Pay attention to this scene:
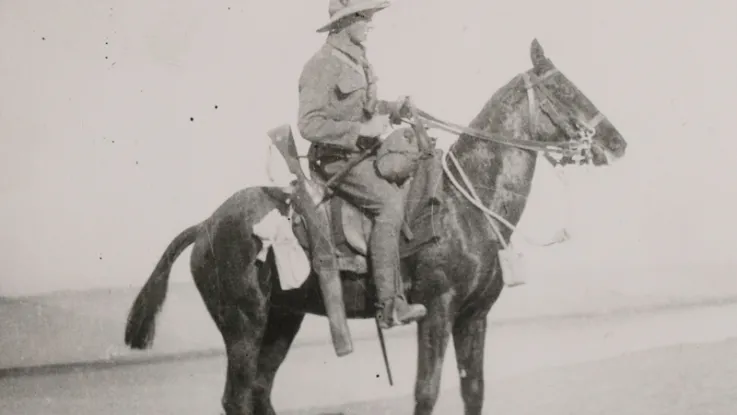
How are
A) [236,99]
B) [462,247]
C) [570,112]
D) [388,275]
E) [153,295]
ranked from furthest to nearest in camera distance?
1. [236,99]
2. [153,295]
3. [570,112]
4. [462,247]
5. [388,275]

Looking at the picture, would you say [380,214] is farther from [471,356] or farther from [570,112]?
[570,112]

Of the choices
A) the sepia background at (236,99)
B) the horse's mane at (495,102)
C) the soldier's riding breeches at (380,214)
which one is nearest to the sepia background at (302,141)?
the sepia background at (236,99)

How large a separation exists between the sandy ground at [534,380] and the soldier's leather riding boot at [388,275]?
1236 millimetres

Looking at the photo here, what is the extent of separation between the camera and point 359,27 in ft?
14.0

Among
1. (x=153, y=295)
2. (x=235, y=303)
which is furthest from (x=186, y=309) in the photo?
(x=235, y=303)

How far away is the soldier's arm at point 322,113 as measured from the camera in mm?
4129

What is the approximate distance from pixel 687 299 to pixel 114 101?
12.3 ft

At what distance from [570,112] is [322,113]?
4.28 feet

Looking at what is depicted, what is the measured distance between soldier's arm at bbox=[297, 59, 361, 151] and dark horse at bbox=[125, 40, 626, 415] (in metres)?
0.49

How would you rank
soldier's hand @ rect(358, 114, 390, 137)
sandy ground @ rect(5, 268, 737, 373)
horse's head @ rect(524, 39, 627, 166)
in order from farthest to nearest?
1. sandy ground @ rect(5, 268, 737, 373)
2. horse's head @ rect(524, 39, 627, 166)
3. soldier's hand @ rect(358, 114, 390, 137)

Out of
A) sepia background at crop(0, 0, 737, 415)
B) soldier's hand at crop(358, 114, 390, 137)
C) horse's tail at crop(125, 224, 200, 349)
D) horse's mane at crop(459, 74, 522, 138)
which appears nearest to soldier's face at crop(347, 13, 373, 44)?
soldier's hand at crop(358, 114, 390, 137)

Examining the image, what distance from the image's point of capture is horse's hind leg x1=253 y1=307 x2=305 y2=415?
4.64 m

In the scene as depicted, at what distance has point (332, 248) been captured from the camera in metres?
4.23

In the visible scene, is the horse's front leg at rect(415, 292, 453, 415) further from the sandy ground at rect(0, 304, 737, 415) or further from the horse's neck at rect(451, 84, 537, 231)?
the sandy ground at rect(0, 304, 737, 415)
